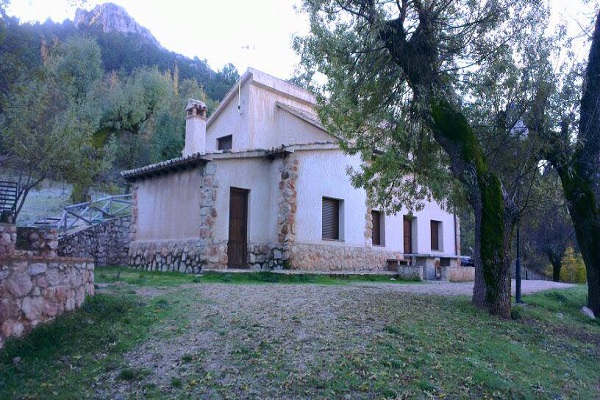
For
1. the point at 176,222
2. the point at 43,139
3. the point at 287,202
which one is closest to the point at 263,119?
the point at 287,202

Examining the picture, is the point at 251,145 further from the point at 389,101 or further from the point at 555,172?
the point at 555,172

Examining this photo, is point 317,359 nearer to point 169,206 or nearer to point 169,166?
point 169,166

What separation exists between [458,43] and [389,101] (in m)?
1.82

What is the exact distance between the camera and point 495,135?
10516mm

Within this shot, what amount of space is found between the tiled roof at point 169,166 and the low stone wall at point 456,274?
9.36 m

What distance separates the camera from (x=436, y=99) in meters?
9.62

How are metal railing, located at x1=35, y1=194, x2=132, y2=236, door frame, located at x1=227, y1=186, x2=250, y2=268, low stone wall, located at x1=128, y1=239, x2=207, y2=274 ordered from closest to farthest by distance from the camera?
low stone wall, located at x1=128, y1=239, x2=207, y2=274 < door frame, located at x1=227, y1=186, x2=250, y2=268 < metal railing, located at x1=35, y1=194, x2=132, y2=236

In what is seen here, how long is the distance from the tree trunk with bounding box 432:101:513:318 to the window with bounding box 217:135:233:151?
10907 millimetres

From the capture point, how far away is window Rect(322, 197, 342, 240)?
16.6 meters

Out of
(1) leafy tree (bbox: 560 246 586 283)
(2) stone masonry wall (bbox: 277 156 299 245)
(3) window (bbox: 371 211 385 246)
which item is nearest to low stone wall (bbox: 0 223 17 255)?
(2) stone masonry wall (bbox: 277 156 299 245)

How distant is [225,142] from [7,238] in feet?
42.0

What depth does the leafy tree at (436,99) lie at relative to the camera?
9.23 metres

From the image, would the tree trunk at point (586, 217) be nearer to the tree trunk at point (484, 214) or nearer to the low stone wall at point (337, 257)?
the tree trunk at point (484, 214)

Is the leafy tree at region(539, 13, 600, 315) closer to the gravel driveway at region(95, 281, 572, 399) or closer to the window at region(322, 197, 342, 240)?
the gravel driveway at region(95, 281, 572, 399)
